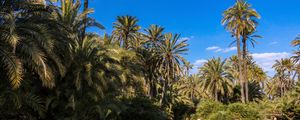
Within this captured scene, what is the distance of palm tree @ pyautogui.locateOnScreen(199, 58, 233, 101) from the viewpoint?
49.5 m

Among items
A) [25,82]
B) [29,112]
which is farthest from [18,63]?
[29,112]

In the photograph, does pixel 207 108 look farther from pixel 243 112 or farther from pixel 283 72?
A: pixel 283 72

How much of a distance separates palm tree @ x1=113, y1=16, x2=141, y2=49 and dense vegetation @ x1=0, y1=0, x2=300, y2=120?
108 millimetres

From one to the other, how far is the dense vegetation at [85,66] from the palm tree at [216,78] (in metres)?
6.86

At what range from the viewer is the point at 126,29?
35.6 meters

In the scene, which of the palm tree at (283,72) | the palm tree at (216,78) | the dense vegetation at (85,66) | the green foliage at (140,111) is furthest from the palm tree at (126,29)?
the palm tree at (283,72)

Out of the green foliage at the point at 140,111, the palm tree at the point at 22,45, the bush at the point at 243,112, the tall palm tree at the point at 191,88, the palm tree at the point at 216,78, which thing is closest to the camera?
the palm tree at the point at 22,45

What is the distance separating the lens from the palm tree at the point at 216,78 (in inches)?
1948

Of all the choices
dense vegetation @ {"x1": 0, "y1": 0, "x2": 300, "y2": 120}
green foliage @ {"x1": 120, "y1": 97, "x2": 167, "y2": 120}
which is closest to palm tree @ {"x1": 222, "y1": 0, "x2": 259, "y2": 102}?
dense vegetation @ {"x1": 0, "y1": 0, "x2": 300, "y2": 120}

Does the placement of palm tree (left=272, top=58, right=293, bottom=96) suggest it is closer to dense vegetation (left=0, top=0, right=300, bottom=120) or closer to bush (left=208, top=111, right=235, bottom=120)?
dense vegetation (left=0, top=0, right=300, bottom=120)

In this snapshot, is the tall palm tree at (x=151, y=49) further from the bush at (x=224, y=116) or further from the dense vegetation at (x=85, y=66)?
the bush at (x=224, y=116)

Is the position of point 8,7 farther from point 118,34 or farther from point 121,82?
point 118,34

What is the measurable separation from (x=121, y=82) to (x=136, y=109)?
25.4ft

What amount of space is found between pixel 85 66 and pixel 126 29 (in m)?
17.2
